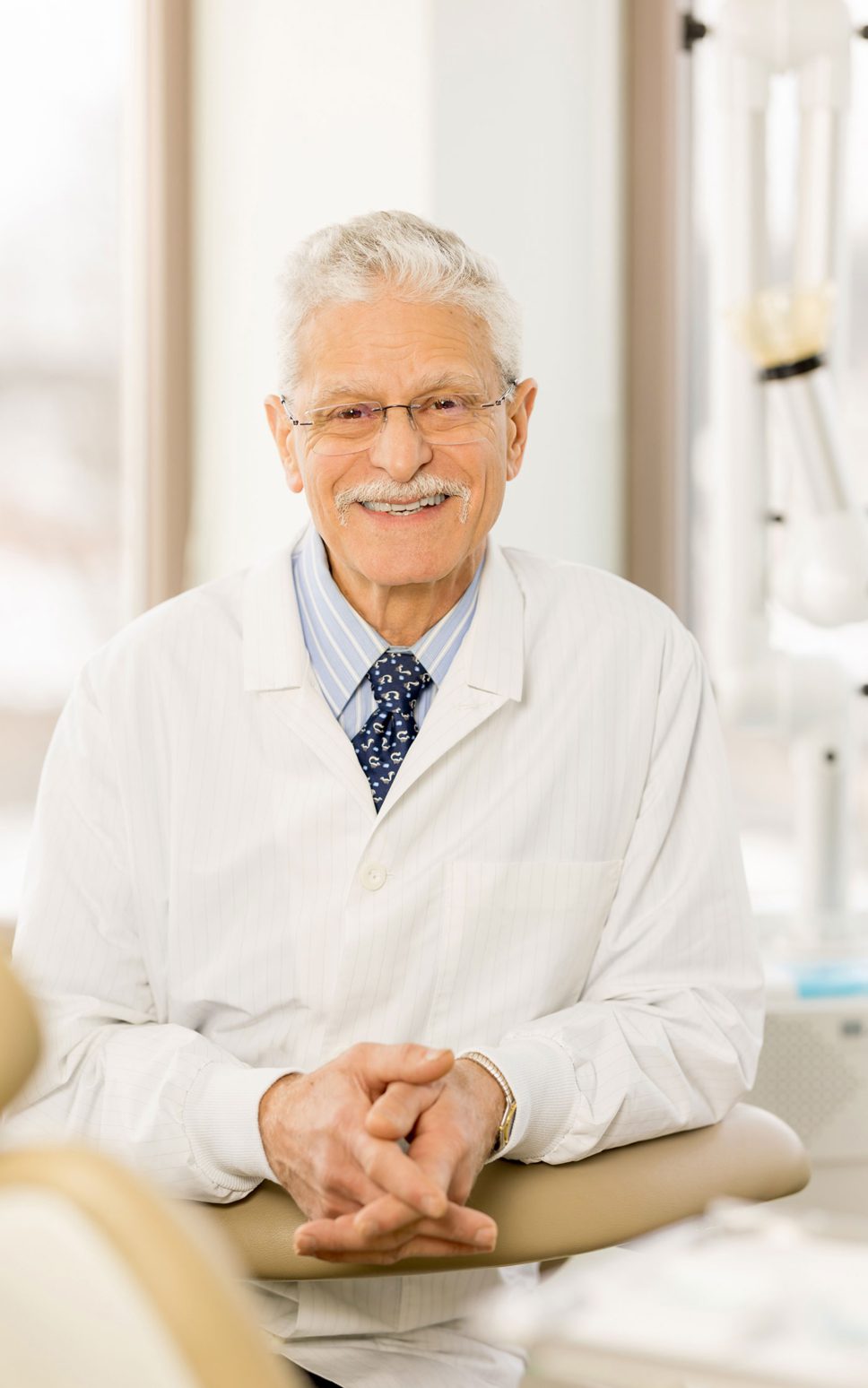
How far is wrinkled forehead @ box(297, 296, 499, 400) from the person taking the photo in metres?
1.45

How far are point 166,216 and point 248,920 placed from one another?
1433mm

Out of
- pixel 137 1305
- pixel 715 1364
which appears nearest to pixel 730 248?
pixel 715 1364

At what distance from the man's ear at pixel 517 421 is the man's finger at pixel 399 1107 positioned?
0.68 m

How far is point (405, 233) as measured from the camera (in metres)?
1.46

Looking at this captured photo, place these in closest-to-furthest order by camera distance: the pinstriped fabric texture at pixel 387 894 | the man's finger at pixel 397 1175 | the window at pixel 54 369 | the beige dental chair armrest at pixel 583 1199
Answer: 1. the man's finger at pixel 397 1175
2. the beige dental chair armrest at pixel 583 1199
3. the pinstriped fabric texture at pixel 387 894
4. the window at pixel 54 369

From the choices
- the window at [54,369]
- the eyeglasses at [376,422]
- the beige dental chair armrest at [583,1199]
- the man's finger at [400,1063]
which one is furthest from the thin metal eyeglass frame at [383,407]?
the window at [54,369]

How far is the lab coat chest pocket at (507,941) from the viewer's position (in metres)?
1.46

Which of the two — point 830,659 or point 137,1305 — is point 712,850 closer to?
point 830,659

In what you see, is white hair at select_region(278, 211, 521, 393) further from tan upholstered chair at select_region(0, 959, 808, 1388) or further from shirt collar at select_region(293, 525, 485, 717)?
tan upholstered chair at select_region(0, 959, 808, 1388)

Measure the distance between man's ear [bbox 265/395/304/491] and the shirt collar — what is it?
62 millimetres

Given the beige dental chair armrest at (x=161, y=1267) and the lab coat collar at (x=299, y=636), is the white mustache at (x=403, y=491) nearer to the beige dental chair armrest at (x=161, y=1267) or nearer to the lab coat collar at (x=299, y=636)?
the lab coat collar at (x=299, y=636)

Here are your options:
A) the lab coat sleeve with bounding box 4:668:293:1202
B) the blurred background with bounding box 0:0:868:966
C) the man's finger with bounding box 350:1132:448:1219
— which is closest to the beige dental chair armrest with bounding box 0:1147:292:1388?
the man's finger with bounding box 350:1132:448:1219

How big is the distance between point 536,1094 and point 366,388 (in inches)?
27.1

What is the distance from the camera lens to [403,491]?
1476mm
